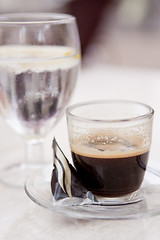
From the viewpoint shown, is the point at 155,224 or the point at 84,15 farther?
the point at 84,15

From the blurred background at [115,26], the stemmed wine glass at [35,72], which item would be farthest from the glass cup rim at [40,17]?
the blurred background at [115,26]

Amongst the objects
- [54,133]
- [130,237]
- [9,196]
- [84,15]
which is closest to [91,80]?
[54,133]

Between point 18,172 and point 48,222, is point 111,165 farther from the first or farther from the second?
point 18,172

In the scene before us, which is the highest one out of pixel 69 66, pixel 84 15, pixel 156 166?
pixel 69 66

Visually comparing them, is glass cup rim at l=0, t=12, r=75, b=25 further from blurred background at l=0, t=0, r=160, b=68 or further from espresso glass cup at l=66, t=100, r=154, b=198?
blurred background at l=0, t=0, r=160, b=68

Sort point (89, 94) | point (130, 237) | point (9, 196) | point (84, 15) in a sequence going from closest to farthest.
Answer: point (130, 237) → point (9, 196) → point (89, 94) → point (84, 15)

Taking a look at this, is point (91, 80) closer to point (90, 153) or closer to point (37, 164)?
point (37, 164)
